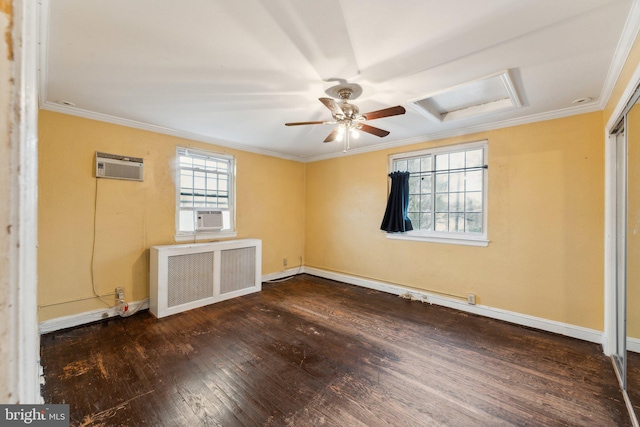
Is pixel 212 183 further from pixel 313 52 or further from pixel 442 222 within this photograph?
pixel 442 222

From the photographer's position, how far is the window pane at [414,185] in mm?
4090

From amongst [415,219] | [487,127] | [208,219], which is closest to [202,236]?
[208,219]

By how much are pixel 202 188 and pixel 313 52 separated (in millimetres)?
2907

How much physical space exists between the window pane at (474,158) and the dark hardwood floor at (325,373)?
1.96m

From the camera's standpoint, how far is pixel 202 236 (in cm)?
405

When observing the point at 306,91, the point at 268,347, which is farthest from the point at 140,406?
the point at 306,91

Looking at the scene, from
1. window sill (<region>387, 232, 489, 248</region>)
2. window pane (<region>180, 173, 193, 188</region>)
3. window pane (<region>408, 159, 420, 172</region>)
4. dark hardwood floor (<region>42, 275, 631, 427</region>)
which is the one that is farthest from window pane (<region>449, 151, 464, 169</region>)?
window pane (<region>180, 173, 193, 188</region>)

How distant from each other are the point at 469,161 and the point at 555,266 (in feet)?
5.06

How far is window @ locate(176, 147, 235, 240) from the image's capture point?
3.89m

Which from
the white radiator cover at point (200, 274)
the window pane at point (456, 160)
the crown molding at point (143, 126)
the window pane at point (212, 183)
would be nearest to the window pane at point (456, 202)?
the window pane at point (456, 160)

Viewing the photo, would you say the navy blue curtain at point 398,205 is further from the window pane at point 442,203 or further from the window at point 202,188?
the window at point 202,188

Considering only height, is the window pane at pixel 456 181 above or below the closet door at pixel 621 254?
above

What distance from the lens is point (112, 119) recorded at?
3201mm

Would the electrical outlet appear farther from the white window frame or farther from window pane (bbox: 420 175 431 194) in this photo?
window pane (bbox: 420 175 431 194)
